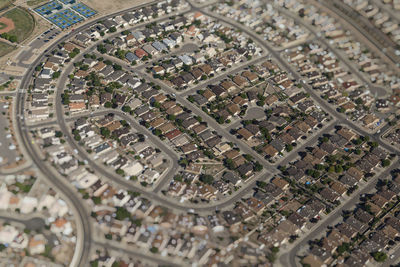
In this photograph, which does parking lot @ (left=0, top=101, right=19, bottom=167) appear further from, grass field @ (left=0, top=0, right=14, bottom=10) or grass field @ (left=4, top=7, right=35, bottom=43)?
grass field @ (left=0, top=0, right=14, bottom=10)

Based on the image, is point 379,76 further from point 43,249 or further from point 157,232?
point 43,249

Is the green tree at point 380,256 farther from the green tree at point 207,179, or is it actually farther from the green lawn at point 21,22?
the green lawn at point 21,22

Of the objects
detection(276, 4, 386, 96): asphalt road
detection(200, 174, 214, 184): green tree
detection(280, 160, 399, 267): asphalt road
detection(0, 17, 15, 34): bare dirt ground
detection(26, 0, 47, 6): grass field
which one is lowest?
detection(280, 160, 399, 267): asphalt road

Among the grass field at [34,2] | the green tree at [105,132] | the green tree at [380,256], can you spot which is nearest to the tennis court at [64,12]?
the grass field at [34,2]

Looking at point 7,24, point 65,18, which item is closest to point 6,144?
point 7,24

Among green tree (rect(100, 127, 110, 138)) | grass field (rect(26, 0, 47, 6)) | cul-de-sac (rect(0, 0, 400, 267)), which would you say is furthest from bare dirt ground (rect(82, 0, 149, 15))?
green tree (rect(100, 127, 110, 138))

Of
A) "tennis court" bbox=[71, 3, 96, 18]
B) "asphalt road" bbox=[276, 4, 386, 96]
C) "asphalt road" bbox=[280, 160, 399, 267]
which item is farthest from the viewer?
"tennis court" bbox=[71, 3, 96, 18]

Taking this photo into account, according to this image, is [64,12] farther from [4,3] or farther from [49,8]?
[4,3]
